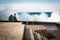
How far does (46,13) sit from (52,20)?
55cm

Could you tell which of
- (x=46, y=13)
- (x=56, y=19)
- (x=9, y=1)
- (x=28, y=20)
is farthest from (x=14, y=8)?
(x=56, y=19)

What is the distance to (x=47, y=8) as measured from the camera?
8.97m

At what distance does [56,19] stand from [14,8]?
8.58 feet

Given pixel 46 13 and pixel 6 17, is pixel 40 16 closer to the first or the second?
pixel 46 13

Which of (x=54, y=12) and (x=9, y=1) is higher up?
(x=9, y=1)

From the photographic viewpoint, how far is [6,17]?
884cm

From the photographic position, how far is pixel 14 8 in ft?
29.5

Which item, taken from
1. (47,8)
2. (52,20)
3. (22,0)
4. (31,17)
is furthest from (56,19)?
(22,0)

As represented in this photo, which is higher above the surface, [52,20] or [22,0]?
[22,0]

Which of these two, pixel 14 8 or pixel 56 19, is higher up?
pixel 14 8

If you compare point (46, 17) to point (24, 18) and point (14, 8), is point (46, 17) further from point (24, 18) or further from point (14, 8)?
point (14, 8)

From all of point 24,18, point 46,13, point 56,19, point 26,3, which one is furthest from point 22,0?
point 56,19

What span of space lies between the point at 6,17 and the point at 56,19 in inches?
118

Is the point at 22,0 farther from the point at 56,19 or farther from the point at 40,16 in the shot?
the point at 56,19
